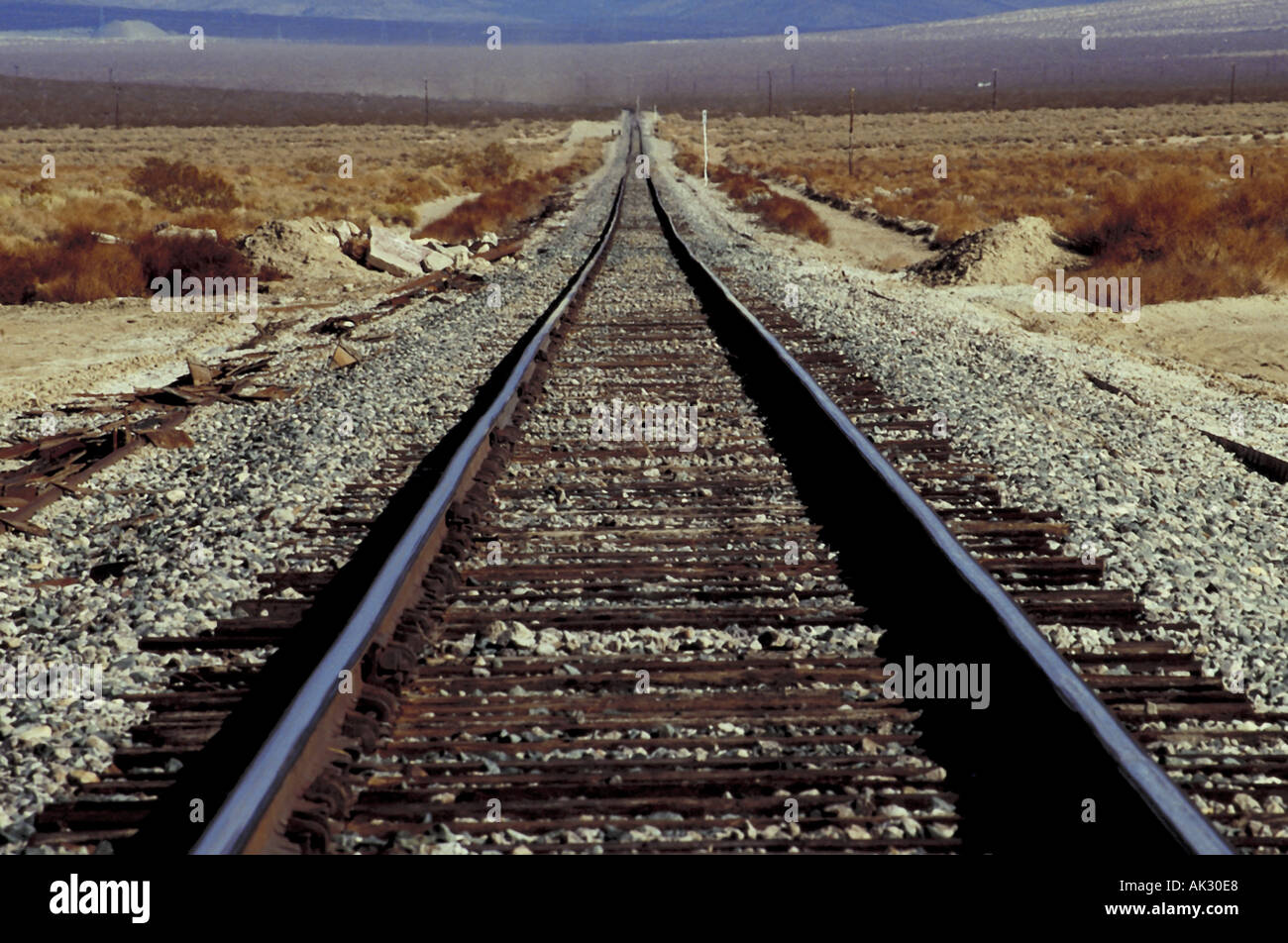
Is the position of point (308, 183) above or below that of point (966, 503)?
above

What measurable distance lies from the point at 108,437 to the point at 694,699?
558cm

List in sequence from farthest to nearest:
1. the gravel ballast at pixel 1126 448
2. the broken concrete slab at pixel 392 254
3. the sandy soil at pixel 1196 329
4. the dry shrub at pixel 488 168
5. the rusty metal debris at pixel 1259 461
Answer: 1. the dry shrub at pixel 488 168
2. the broken concrete slab at pixel 392 254
3. the sandy soil at pixel 1196 329
4. the rusty metal debris at pixel 1259 461
5. the gravel ballast at pixel 1126 448

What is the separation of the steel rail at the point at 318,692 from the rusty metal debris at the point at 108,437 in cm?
224

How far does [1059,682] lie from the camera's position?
333cm

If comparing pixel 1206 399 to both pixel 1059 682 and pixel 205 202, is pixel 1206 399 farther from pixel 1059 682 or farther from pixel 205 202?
pixel 205 202

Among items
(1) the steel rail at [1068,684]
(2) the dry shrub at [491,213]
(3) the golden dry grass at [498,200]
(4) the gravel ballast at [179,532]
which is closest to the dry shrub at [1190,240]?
(4) the gravel ballast at [179,532]

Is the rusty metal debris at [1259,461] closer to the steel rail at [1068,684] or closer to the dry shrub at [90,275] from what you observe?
the steel rail at [1068,684]

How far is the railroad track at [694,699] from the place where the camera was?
3.05m

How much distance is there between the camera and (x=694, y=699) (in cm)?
377

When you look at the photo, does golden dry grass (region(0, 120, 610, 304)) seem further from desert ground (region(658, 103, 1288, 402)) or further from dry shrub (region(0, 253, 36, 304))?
desert ground (region(658, 103, 1288, 402))

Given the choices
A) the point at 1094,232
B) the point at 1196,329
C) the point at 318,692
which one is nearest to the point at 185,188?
the point at 1094,232

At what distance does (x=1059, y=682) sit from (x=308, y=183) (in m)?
43.8

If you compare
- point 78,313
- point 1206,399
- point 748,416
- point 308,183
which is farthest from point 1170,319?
point 308,183
